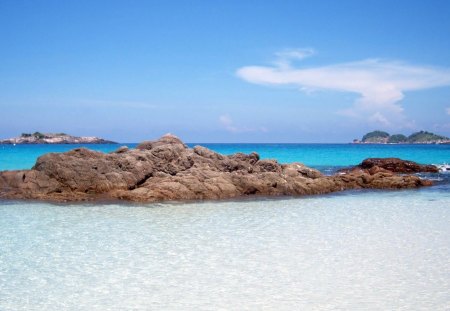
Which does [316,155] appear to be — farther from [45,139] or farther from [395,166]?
[45,139]

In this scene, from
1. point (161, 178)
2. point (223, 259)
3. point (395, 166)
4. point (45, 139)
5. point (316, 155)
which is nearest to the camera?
point (223, 259)

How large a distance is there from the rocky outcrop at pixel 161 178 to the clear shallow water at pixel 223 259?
3121 millimetres

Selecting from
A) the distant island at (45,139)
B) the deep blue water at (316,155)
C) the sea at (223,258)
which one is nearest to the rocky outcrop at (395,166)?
the deep blue water at (316,155)

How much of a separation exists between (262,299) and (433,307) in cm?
286

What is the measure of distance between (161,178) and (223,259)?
12.6m

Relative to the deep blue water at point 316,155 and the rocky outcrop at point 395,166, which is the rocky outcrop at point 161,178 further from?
the deep blue water at point 316,155

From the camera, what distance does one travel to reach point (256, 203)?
803 inches

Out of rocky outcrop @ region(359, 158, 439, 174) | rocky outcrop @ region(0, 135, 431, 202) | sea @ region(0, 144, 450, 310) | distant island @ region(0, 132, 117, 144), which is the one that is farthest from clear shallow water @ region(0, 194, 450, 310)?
distant island @ region(0, 132, 117, 144)

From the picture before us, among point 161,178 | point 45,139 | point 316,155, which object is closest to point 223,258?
point 161,178

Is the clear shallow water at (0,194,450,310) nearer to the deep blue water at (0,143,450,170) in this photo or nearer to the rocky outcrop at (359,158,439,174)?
the rocky outcrop at (359,158,439,174)

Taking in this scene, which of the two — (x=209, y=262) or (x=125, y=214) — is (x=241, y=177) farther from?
(x=209, y=262)

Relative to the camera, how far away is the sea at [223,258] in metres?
8.40

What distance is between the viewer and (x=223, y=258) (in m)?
11.1

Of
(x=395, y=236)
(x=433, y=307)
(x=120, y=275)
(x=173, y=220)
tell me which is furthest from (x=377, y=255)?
(x=173, y=220)
